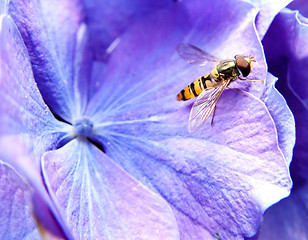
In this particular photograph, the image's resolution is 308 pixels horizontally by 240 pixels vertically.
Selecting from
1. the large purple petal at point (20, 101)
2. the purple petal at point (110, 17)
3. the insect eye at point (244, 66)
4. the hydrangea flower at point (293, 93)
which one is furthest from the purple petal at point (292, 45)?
the large purple petal at point (20, 101)

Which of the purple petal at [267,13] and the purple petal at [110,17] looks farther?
the purple petal at [110,17]

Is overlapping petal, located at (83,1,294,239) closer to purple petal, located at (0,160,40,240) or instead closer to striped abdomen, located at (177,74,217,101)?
striped abdomen, located at (177,74,217,101)

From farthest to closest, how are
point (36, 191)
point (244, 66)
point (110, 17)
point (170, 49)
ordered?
point (110, 17), point (170, 49), point (244, 66), point (36, 191)

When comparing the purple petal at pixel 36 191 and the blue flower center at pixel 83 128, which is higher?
the purple petal at pixel 36 191

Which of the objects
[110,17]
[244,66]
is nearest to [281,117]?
[244,66]

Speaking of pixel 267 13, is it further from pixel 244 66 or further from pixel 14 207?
pixel 14 207

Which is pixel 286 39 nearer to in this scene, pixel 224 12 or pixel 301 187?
pixel 224 12

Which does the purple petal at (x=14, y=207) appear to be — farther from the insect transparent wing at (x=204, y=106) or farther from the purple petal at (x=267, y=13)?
the purple petal at (x=267, y=13)

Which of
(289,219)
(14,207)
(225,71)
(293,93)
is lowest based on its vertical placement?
(289,219)
